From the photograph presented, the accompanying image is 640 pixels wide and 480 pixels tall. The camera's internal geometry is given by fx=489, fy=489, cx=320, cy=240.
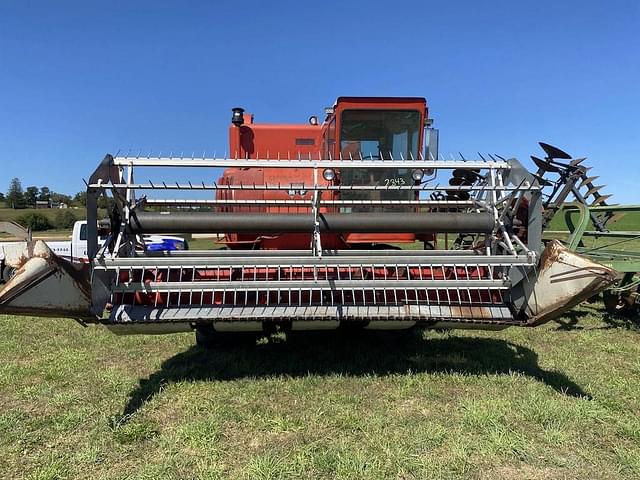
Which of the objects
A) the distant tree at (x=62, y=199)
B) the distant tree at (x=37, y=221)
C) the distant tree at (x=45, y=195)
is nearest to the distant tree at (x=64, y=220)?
the distant tree at (x=37, y=221)

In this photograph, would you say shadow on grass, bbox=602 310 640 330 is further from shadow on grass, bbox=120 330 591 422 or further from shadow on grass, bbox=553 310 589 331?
shadow on grass, bbox=120 330 591 422

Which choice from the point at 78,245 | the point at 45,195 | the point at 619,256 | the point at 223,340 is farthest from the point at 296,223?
the point at 45,195

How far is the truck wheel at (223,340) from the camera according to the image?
4.83 meters

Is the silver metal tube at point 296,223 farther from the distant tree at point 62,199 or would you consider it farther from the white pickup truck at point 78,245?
the distant tree at point 62,199

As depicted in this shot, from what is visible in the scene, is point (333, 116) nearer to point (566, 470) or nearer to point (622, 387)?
point (622, 387)

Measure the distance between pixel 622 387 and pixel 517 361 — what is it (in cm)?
89

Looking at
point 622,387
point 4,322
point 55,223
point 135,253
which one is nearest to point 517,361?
point 622,387

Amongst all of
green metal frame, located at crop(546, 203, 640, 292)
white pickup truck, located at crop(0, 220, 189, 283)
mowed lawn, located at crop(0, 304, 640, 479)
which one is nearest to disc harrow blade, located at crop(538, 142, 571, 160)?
green metal frame, located at crop(546, 203, 640, 292)

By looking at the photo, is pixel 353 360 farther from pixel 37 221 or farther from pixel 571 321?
pixel 37 221

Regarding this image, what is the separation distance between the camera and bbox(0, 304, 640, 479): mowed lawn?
2787 millimetres

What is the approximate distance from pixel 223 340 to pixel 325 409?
176cm

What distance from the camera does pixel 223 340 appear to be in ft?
16.2

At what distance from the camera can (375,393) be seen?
383 cm

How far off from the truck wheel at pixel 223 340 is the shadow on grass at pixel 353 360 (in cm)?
9
